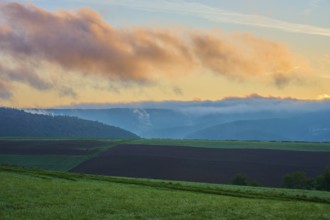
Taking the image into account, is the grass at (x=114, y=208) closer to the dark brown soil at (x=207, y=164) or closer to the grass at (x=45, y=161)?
the dark brown soil at (x=207, y=164)

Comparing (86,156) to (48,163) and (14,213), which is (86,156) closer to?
(48,163)

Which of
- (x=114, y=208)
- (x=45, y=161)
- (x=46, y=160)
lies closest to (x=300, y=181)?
(x=114, y=208)

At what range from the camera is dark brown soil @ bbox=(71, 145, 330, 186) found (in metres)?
132

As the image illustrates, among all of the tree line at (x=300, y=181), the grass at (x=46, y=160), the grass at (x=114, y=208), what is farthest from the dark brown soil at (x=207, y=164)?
the grass at (x=114, y=208)

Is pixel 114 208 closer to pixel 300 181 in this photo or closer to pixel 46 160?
pixel 300 181

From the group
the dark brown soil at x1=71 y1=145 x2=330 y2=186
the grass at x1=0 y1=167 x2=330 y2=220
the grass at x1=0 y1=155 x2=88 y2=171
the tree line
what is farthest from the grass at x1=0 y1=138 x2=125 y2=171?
the grass at x1=0 y1=167 x2=330 y2=220

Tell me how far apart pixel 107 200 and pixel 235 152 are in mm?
137679

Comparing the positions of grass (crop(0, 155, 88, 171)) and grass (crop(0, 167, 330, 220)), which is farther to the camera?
grass (crop(0, 155, 88, 171))

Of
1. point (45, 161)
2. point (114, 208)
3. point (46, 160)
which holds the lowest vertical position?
point (45, 161)

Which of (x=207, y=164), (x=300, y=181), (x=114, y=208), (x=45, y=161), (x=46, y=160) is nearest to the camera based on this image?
(x=114, y=208)

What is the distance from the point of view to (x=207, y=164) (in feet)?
489

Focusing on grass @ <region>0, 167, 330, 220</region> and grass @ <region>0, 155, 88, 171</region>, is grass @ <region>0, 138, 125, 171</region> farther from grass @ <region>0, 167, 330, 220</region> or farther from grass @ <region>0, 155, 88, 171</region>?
grass @ <region>0, 167, 330, 220</region>

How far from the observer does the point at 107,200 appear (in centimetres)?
4466

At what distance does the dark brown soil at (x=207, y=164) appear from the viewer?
13212 centimetres
